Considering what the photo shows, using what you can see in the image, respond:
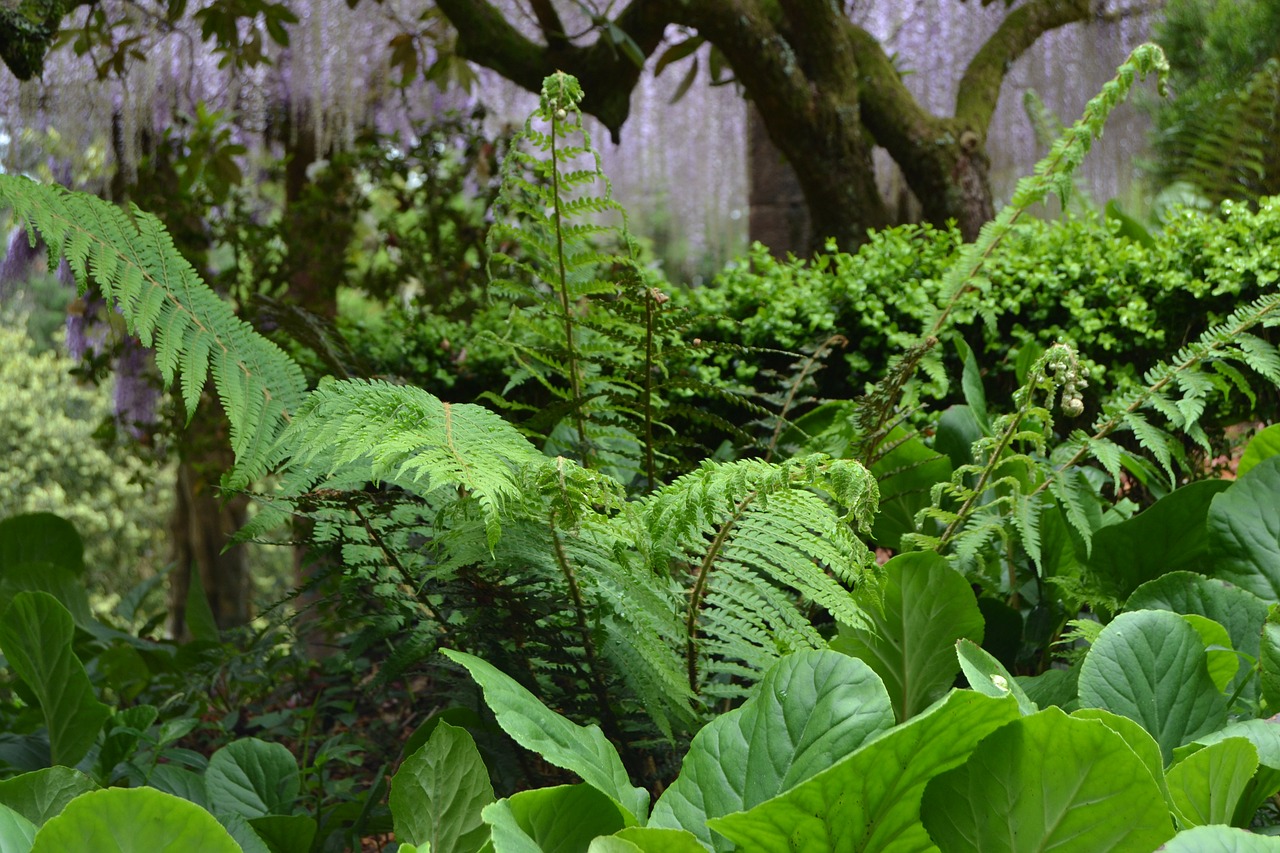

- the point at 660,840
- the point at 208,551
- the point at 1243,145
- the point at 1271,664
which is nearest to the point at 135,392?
the point at 208,551

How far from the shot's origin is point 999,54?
4.48 m

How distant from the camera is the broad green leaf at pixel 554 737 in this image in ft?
2.50

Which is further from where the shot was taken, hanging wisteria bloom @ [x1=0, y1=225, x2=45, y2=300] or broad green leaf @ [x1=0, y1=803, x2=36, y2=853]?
hanging wisteria bloom @ [x1=0, y1=225, x2=45, y2=300]

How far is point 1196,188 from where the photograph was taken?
6113 millimetres

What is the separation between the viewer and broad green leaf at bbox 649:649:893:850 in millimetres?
770

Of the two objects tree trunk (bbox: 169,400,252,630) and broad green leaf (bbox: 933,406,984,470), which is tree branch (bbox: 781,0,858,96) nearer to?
broad green leaf (bbox: 933,406,984,470)

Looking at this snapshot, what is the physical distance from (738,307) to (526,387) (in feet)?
2.07

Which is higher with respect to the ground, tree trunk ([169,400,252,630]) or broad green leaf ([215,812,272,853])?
broad green leaf ([215,812,272,853])

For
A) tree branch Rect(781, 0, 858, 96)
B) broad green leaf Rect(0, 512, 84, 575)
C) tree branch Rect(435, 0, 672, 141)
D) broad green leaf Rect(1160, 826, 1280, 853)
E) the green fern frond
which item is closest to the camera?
broad green leaf Rect(1160, 826, 1280, 853)

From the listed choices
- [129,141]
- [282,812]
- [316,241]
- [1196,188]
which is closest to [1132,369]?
[282,812]

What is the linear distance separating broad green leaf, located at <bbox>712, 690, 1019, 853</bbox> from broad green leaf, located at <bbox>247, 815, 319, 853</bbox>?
57 cm

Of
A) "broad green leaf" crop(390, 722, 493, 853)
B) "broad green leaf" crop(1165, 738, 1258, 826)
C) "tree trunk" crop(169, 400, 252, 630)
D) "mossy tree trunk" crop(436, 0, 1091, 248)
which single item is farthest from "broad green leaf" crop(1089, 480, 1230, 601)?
"tree trunk" crop(169, 400, 252, 630)

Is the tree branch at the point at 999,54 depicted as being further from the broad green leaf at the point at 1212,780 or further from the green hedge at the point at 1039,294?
the broad green leaf at the point at 1212,780

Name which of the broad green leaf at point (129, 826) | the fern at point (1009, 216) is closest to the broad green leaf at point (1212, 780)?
the fern at point (1009, 216)
